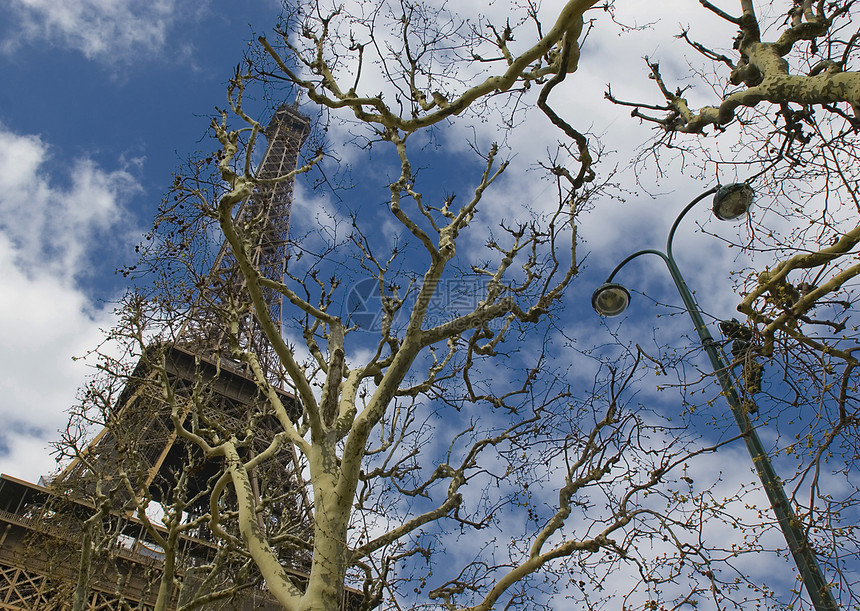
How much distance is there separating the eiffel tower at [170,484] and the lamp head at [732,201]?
4046 mm

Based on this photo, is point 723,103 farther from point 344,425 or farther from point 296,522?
point 296,522

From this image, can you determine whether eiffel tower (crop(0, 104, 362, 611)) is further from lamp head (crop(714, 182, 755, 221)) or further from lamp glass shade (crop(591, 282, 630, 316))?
lamp head (crop(714, 182, 755, 221))

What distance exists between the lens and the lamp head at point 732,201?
4.73m

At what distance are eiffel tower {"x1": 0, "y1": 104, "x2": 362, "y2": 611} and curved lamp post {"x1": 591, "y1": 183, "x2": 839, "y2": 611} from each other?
3.54m

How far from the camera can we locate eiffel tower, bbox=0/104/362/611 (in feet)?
22.8

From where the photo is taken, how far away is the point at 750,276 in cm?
396

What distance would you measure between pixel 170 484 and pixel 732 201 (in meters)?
14.4

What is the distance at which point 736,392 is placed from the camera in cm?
431

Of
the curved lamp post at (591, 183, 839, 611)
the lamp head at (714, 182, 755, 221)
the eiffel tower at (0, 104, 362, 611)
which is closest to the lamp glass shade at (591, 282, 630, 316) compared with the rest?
the curved lamp post at (591, 183, 839, 611)

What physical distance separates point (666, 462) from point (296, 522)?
207 inches

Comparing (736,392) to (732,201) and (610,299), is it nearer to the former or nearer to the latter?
(732,201)

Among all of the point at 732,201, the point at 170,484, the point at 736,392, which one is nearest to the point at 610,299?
the point at 732,201

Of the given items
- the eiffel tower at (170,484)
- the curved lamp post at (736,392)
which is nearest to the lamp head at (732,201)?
the curved lamp post at (736,392)

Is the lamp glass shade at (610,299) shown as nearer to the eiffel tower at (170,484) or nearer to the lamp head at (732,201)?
the lamp head at (732,201)
